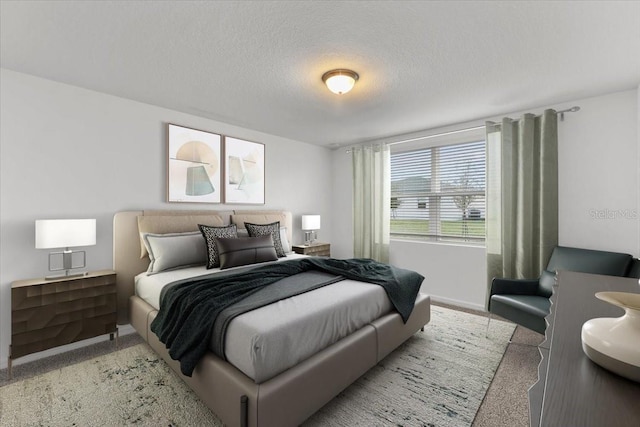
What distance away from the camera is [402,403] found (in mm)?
1854

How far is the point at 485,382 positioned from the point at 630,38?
2.60m

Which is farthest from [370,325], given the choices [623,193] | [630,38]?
[623,193]

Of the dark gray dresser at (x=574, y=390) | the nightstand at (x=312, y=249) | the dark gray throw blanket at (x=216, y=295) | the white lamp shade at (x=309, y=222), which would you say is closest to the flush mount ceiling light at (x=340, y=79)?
the dark gray throw blanket at (x=216, y=295)

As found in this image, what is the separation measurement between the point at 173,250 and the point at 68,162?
123cm

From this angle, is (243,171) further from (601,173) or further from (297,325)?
(601,173)

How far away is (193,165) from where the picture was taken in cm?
342

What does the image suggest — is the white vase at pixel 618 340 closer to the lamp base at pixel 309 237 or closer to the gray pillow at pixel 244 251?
the gray pillow at pixel 244 251

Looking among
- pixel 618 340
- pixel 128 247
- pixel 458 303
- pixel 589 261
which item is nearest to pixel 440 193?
pixel 458 303

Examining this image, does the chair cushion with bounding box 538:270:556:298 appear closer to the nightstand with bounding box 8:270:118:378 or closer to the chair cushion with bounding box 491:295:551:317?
the chair cushion with bounding box 491:295:551:317

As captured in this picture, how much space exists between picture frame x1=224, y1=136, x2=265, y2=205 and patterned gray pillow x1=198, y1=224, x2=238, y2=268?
2.30 ft

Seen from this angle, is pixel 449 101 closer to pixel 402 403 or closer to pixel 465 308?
pixel 465 308

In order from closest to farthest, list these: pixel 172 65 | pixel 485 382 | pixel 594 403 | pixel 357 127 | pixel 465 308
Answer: pixel 594 403 → pixel 485 382 → pixel 172 65 → pixel 465 308 → pixel 357 127

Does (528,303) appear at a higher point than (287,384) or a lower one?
higher

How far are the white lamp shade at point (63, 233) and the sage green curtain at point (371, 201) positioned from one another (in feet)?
11.5
